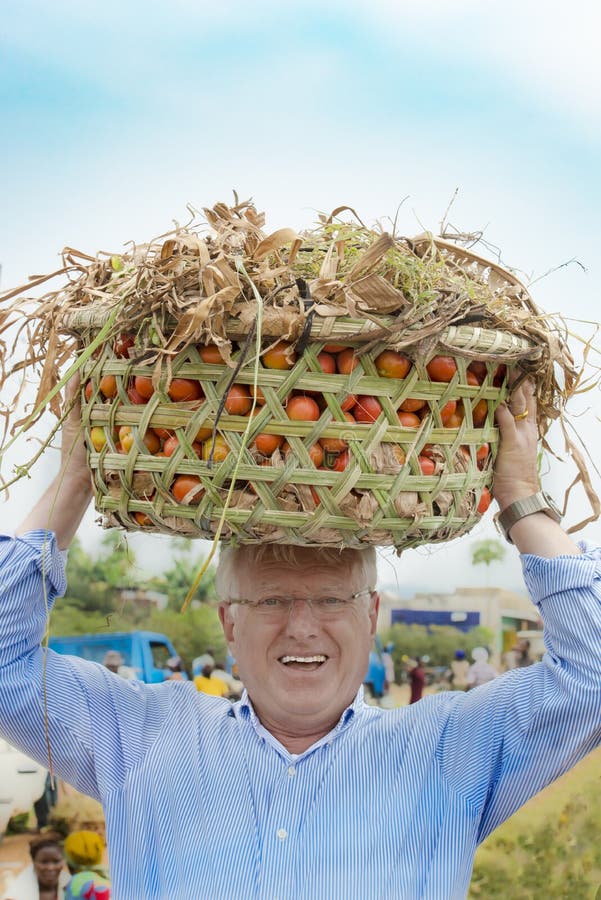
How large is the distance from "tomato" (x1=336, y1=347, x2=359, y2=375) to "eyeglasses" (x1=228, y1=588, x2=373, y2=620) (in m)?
0.57

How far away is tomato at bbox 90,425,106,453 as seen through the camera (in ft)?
4.12

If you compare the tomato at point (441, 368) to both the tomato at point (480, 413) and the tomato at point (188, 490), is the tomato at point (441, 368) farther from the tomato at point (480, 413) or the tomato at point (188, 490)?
the tomato at point (188, 490)

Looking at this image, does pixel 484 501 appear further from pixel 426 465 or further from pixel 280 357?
pixel 280 357

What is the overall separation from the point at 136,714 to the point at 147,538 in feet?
1.30

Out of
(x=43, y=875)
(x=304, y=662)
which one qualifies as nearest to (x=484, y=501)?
(x=304, y=662)

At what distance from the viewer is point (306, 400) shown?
1.10 meters

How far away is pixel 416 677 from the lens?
481 centimetres

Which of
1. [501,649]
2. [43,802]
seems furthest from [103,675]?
[501,649]

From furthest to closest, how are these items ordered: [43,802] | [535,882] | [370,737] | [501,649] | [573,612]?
[501,649] < [43,802] < [535,882] < [370,737] < [573,612]

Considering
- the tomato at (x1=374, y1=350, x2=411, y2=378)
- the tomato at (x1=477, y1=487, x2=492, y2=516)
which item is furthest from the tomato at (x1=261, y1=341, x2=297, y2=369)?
the tomato at (x1=477, y1=487, x2=492, y2=516)

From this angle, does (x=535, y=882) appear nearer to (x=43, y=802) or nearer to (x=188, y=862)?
(x=43, y=802)

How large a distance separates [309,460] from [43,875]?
3.64 meters

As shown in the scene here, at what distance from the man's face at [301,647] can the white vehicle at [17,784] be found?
2.71 m

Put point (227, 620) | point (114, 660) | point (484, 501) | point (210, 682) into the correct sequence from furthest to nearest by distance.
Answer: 1. point (210, 682)
2. point (114, 660)
3. point (227, 620)
4. point (484, 501)
